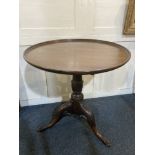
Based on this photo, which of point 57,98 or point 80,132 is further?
point 57,98

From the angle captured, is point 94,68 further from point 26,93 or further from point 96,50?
point 26,93

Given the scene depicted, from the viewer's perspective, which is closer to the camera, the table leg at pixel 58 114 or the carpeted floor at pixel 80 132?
the carpeted floor at pixel 80 132

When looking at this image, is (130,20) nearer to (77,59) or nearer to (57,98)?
(77,59)

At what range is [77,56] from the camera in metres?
1.33

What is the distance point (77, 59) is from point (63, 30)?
526mm

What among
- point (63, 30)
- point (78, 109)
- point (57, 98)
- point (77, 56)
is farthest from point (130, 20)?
point (57, 98)

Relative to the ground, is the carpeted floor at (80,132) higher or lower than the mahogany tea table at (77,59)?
lower

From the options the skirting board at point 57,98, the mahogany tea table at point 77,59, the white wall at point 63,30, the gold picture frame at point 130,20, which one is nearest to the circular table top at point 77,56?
the mahogany tea table at point 77,59

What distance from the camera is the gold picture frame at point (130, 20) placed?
1682 millimetres


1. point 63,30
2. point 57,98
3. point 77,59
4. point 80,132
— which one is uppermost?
point 63,30

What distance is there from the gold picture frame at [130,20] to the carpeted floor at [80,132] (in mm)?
724

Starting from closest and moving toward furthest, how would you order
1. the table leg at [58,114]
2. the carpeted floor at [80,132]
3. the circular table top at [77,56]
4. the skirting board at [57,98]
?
1. the circular table top at [77,56]
2. the carpeted floor at [80,132]
3. the table leg at [58,114]
4. the skirting board at [57,98]

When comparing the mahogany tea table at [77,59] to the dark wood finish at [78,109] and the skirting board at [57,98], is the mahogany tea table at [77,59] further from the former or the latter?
the skirting board at [57,98]
